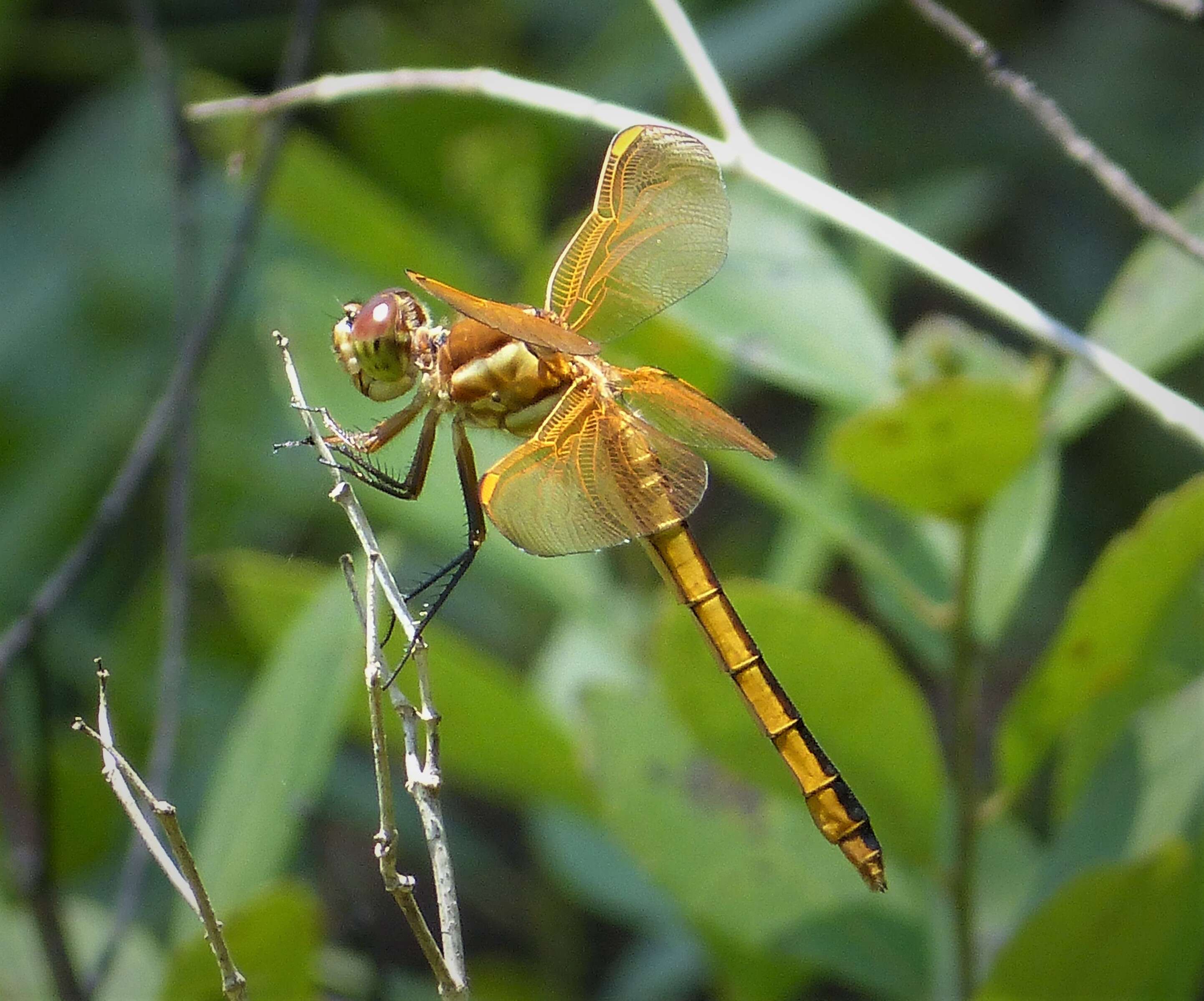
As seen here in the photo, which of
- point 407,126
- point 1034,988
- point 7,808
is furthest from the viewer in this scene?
point 407,126

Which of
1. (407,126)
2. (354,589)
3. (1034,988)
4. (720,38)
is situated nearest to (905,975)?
(1034,988)

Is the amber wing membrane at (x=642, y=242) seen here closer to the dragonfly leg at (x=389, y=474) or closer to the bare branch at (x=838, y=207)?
the bare branch at (x=838, y=207)

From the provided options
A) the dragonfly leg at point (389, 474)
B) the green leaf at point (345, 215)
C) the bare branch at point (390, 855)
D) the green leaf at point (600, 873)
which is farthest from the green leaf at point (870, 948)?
the green leaf at point (345, 215)

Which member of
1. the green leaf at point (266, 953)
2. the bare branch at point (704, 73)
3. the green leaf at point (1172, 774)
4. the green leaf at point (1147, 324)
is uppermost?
the bare branch at point (704, 73)

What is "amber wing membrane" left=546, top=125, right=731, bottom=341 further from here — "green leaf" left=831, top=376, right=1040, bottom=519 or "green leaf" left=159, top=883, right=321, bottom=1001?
"green leaf" left=159, top=883, right=321, bottom=1001

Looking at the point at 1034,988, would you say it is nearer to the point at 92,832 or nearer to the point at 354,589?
the point at 354,589

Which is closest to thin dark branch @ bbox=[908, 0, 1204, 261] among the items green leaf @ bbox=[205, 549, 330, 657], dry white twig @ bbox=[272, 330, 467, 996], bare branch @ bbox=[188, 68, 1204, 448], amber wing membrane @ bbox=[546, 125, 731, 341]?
bare branch @ bbox=[188, 68, 1204, 448]

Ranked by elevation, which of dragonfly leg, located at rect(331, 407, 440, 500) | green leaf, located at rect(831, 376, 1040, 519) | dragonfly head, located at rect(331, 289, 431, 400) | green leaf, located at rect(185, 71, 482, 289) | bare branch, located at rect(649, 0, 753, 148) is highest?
green leaf, located at rect(185, 71, 482, 289)
